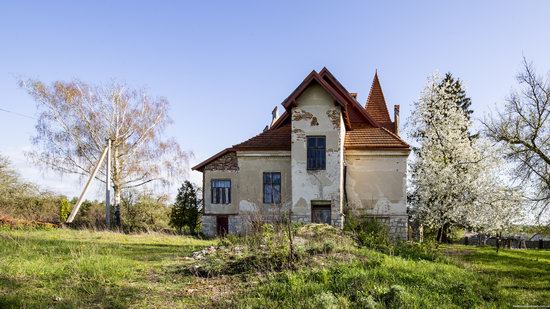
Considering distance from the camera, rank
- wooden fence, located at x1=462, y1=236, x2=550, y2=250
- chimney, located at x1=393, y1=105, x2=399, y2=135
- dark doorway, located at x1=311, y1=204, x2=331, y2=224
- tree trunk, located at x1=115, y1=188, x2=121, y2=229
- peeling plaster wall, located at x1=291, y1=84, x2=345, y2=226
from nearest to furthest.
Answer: peeling plaster wall, located at x1=291, y1=84, x2=345, y2=226, dark doorway, located at x1=311, y1=204, x2=331, y2=224, chimney, located at x1=393, y1=105, x2=399, y2=135, tree trunk, located at x1=115, y1=188, x2=121, y2=229, wooden fence, located at x1=462, y1=236, x2=550, y2=250

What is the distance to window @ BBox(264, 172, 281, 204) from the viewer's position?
22.8 m

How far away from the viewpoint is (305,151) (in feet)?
69.7

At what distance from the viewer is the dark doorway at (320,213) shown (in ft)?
69.5

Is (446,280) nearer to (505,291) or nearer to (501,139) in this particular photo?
(505,291)

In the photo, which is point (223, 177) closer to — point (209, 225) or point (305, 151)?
point (209, 225)

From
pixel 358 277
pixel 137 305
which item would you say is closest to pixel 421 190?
pixel 358 277

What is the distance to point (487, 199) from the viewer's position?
23.5m

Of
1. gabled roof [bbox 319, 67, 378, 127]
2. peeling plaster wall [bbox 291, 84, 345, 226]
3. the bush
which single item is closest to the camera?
peeling plaster wall [bbox 291, 84, 345, 226]

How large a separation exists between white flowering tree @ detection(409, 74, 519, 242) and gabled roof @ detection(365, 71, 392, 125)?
2.35 meters

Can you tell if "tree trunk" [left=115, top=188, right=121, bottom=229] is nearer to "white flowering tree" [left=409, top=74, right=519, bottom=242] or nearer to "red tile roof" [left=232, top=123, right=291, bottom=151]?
"red tile roof" [left=232, top=123, right=291, bottom=151]

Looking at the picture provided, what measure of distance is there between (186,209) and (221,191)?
221 inches

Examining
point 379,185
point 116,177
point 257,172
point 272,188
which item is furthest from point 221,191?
point 379,185

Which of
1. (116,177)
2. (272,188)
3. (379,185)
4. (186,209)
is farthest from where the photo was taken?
(186,209)

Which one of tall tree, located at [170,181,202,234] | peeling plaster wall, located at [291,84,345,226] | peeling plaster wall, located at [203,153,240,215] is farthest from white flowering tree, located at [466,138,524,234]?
tall tree, located at [170,181,202,234]
